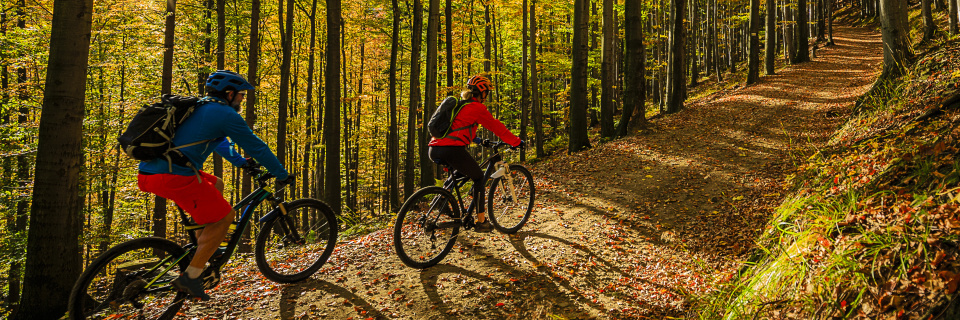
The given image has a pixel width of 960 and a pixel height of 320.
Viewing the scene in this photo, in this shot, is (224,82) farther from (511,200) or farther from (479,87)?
(511,200)

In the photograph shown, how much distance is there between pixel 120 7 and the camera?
12.4 meters

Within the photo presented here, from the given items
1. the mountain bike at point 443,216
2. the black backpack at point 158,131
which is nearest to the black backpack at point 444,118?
the mountain bike at point 443,216

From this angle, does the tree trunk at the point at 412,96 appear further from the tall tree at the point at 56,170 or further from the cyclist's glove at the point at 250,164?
the tall tree at the point at 56,170

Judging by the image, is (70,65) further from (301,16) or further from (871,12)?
(871,12)

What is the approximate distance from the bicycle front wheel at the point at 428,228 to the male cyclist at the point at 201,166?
1635 millimetres

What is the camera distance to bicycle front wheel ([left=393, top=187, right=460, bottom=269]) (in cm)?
535

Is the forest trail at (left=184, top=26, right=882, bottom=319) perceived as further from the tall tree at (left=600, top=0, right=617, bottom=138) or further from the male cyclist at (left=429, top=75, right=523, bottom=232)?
the tall tree at (left=600, top=0, right=617, bottom=138)

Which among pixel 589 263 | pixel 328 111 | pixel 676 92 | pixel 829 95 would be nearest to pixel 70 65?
pixel 589 263

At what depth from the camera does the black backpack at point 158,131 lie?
353 centimetres

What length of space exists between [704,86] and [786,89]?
8.81 m

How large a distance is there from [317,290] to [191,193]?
1780 millimetres

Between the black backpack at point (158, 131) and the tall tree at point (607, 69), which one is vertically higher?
the tall tree at point (607, 69)

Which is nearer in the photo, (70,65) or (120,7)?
(70,65)

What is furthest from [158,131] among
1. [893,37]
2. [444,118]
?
[893,37]
